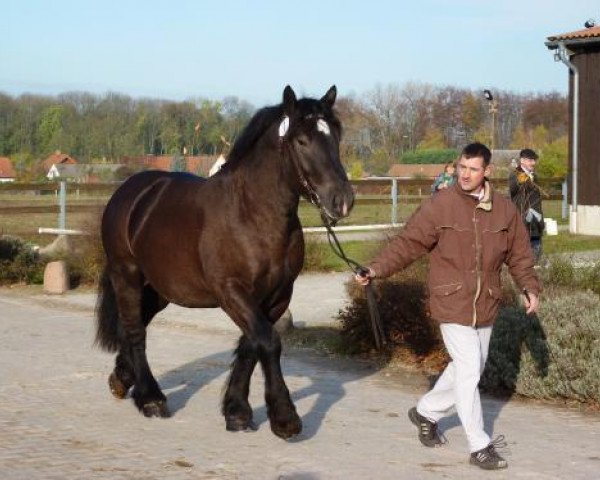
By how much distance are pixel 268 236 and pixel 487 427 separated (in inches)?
81.4

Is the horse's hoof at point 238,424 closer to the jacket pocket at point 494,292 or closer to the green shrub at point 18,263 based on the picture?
the jacket pocket at point 494,292

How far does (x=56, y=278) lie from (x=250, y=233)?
9.58 m

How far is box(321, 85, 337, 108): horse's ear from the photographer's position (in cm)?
652

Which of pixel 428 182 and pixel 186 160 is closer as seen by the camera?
pixel 428 182

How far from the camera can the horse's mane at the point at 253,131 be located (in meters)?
6.81

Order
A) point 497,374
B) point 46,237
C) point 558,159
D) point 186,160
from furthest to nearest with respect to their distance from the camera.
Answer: point 558,159, point 186,160, point 46,237, point 497,374

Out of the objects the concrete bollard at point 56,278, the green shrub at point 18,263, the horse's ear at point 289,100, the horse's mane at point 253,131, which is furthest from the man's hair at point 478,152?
the green shrub at point 18,263

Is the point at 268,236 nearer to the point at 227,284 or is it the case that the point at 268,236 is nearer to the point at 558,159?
the point at 227,284

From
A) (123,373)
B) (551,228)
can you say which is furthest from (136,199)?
(551,228)

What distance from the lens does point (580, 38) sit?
26.0 m

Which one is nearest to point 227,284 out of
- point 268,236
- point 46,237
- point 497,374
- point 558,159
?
point 268,236

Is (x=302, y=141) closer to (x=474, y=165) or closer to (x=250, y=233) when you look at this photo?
(x=250, y=233)

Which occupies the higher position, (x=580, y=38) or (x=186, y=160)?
(x=580, y=38)

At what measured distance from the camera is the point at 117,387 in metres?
7.98
